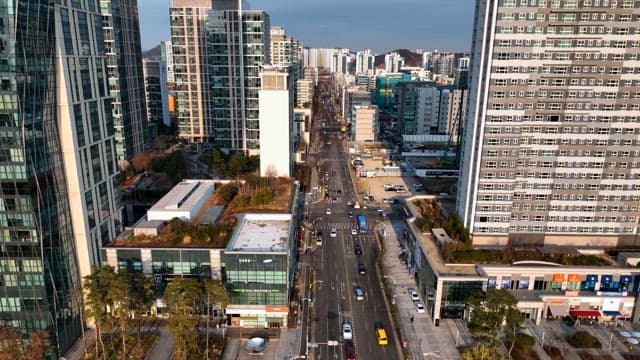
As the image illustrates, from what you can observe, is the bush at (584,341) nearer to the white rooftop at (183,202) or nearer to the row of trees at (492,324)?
the row of trees at (492,324)

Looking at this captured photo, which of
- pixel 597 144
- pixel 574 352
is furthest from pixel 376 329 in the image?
pixel 597 144

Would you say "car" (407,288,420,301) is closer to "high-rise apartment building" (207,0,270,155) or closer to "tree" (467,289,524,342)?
"tree" (467,289,524,342)

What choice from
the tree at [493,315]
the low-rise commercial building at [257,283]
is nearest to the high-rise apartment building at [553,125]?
the tree at [493,315]

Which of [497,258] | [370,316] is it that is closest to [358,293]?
[370,316]

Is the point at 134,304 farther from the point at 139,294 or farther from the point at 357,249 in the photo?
the point at 357,249

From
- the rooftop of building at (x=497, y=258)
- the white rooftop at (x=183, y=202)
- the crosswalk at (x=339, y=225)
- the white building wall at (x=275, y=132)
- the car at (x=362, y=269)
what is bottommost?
the car at (x=362, y=269)
